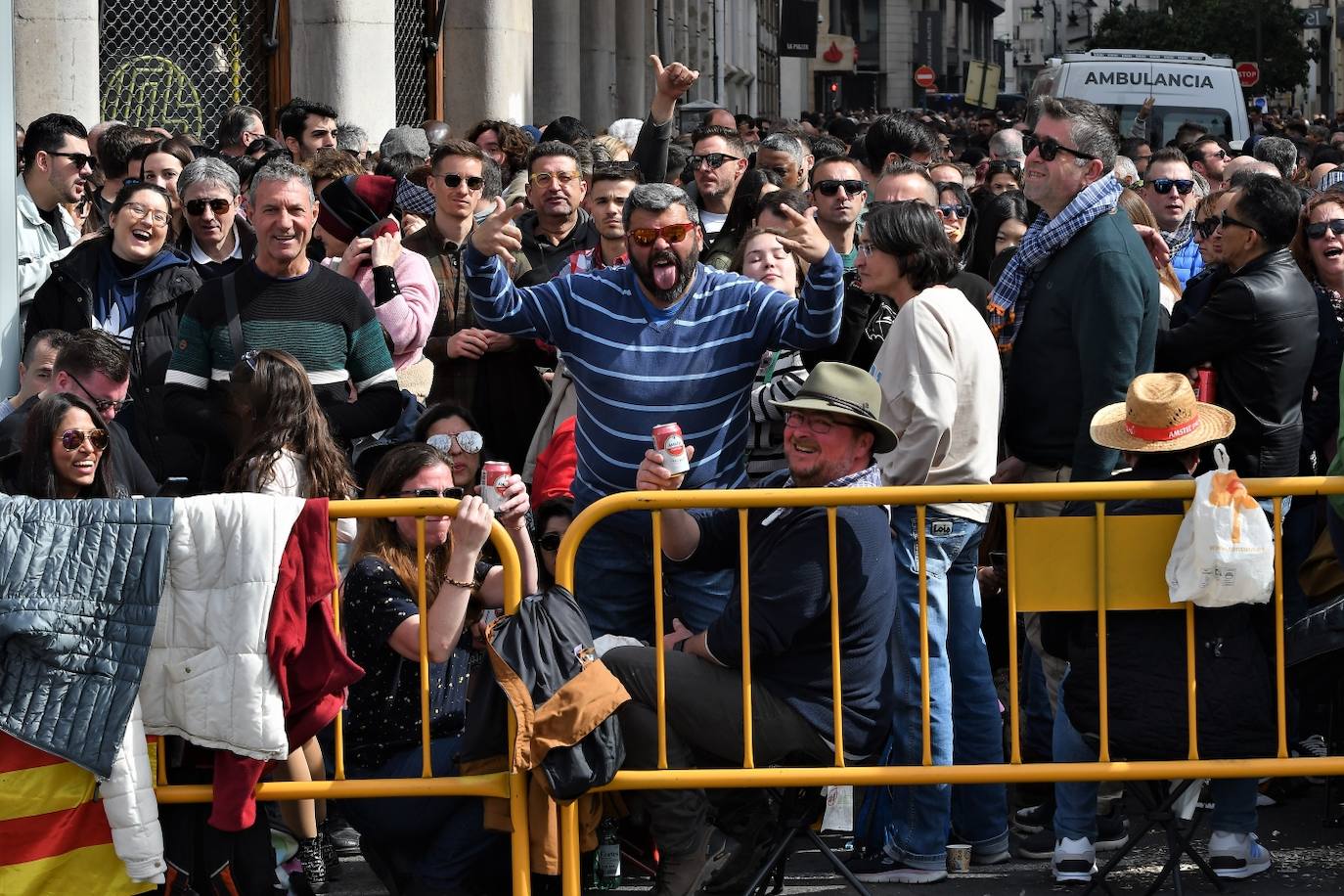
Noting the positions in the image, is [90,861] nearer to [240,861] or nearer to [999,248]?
[240,861]

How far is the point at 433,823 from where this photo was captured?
574 cm

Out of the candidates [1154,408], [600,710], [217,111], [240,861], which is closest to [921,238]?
[1154,408]

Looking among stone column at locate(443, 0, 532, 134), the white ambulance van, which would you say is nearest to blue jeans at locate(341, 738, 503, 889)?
stone column at locate(443, 0, 532, 134)

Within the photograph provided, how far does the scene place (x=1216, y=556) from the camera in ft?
18.1

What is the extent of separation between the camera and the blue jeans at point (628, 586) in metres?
6.30

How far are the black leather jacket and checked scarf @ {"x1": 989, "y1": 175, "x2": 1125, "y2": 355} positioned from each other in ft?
1.90

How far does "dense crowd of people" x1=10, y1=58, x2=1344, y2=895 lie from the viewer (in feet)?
18.8

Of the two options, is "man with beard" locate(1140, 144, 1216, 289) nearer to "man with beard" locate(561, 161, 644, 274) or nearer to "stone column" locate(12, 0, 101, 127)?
"man with beard" locate(561, 161, 644, 274)

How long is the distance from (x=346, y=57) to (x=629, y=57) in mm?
15490

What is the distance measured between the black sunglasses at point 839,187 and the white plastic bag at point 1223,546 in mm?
2784

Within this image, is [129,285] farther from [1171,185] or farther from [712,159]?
[1171,185]

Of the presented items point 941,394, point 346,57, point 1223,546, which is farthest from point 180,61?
point 1223,546

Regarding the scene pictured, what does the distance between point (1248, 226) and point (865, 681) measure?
2455mm

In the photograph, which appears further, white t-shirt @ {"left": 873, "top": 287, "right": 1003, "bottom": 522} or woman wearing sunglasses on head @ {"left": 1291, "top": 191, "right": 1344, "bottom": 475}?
woman wearing sunglasses on head @ {"left": 1291, "top": 191, "right": 1344, "bottom": 475}
